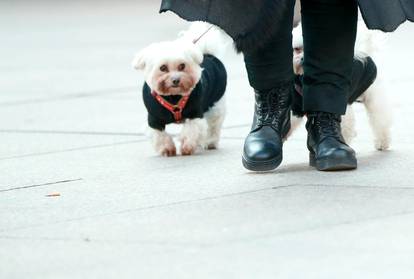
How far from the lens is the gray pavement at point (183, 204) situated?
3.62m

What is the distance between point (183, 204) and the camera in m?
4.55

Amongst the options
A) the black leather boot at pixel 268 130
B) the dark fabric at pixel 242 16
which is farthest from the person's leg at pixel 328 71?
the dark fabric at pixel 242 16

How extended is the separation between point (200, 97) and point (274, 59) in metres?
1.31

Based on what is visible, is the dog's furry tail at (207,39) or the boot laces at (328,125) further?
the dog's furry tail at (207,39)

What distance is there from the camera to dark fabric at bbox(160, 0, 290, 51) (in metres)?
4.75

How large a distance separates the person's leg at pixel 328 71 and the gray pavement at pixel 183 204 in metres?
0.12

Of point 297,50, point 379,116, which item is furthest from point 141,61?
point 379,116

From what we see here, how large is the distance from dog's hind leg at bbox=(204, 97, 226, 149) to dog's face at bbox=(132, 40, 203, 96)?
0.33 metres

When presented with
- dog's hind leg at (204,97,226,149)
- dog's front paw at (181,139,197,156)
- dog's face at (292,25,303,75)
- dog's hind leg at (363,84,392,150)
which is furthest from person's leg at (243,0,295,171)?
dog's hind leg at (204,97,226,149)

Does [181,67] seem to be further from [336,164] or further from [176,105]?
[336,164]

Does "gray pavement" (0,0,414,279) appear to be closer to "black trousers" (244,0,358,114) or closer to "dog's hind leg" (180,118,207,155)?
"dog's hind leg" (180,118,207,155)

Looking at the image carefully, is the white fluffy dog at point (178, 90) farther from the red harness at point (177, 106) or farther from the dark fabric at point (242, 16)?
the dark fabric at point (242, 16)

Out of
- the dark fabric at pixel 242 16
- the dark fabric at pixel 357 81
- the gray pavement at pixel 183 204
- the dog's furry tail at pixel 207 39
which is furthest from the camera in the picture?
the dog's furry tail at pixel 207 39

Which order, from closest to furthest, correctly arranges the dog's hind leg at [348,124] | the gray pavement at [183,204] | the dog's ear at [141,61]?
the gray pavement at [183,204]
the dog's hind leg at [348,124]
the dog's ear at [141,61]
